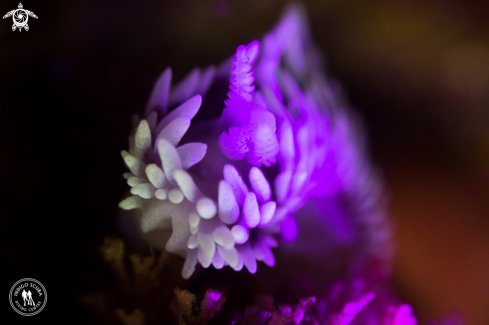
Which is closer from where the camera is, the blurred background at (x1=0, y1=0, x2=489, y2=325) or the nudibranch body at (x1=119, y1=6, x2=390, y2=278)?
the nudibranch body at (x1=119, y1=6, x2=390, y2=278)

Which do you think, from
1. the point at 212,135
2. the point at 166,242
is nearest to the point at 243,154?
the point at 212,135

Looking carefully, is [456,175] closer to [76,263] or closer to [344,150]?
[344,150]
